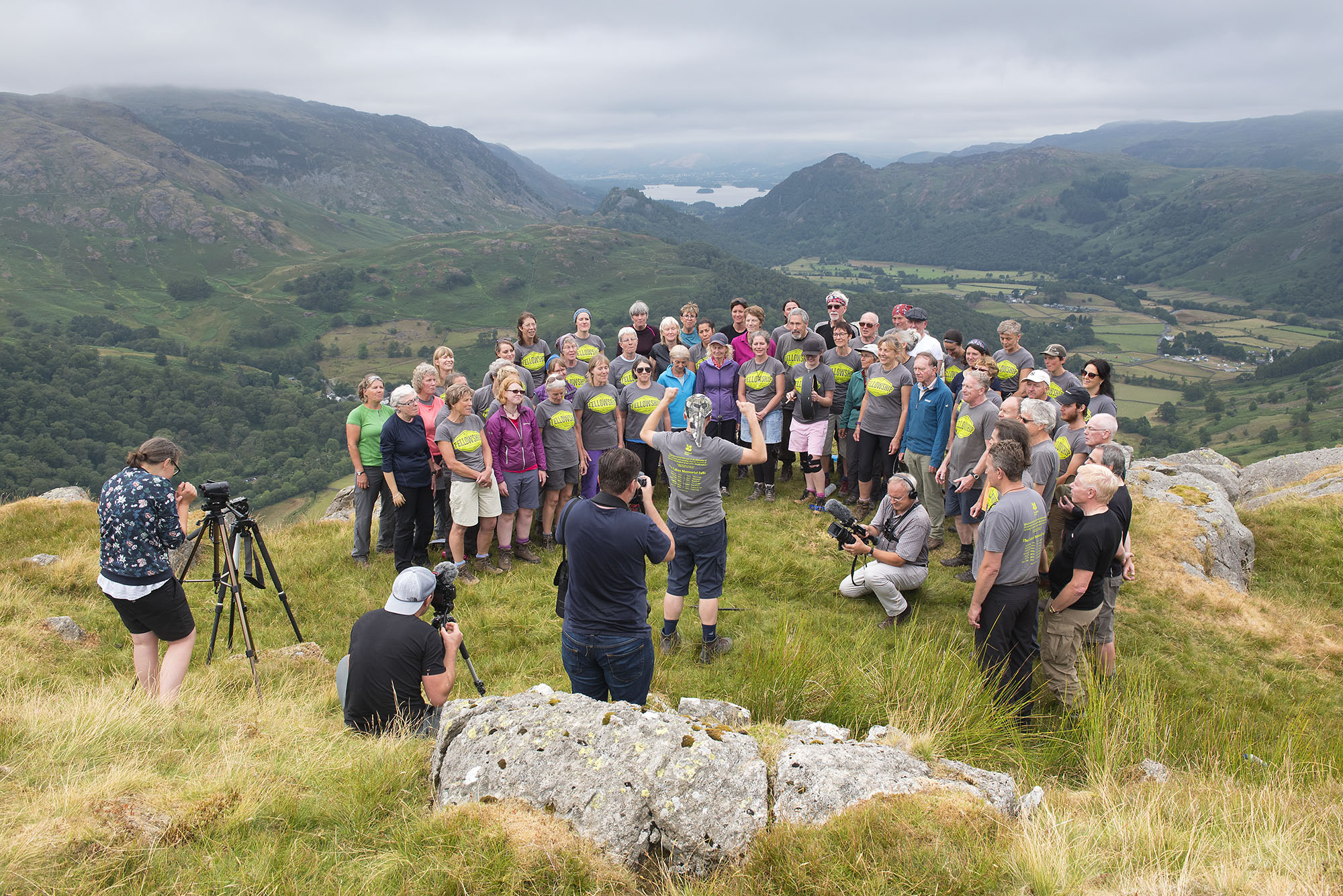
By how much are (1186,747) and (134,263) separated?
737ft

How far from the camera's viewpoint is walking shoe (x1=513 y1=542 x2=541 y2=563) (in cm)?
874

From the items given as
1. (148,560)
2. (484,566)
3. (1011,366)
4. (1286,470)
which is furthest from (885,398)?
(1286,470)

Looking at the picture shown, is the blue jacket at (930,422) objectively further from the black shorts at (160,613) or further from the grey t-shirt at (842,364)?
the black shorts at (160,613)

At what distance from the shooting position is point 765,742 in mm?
3908

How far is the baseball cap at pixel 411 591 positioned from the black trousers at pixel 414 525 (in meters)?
3.61

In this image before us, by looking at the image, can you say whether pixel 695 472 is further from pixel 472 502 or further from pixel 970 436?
pixel 970 436

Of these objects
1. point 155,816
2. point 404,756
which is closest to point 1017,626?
point 404,756

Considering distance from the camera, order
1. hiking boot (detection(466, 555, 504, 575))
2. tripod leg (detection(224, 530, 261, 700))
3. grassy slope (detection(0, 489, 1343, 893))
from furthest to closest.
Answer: hiking boot (detection(466, 555, 504, 575)) → tripod leg (detection(224, 530, 261, 700)) → grassy slope (detection(0, 489, 1343, 893))

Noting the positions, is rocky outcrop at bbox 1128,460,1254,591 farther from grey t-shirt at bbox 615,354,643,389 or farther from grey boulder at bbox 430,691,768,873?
grey boulder at bbox 430,691,768,873

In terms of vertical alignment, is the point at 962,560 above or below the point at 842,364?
below

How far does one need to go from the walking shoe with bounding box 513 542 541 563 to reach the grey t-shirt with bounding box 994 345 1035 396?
6969 mm

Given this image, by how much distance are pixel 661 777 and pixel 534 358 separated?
24.1 feet

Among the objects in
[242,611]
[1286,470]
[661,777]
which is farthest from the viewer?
[1286,470]

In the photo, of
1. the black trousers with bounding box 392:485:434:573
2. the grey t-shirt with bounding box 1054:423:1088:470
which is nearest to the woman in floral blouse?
the black trousers with bounding box 392:485:434:573
